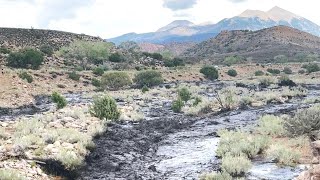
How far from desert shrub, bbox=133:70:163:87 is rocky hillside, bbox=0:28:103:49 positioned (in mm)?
37418

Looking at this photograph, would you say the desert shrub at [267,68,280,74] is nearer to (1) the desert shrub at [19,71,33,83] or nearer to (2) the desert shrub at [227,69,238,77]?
(2) the desert shrub at [227,69,238,77]

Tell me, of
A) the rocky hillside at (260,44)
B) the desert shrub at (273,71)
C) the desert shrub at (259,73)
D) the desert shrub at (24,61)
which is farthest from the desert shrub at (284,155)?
the rocky hillside at (260,44)

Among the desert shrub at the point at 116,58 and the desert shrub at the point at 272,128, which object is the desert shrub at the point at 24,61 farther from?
the desert shrub at the point at 272,128

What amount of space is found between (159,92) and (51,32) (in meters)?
68.6

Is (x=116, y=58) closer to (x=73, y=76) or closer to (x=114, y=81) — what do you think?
(x=73, y=76)

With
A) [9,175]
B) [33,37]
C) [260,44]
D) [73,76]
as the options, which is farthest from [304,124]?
[260,44]

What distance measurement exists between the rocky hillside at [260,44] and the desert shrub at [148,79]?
70.0 m

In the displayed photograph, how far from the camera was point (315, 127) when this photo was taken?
20.4 meters

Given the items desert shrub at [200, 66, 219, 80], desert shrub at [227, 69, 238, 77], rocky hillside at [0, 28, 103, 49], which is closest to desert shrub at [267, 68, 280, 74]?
desert shrub at [227, 69, 238, 77]

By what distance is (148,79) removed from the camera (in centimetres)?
6406

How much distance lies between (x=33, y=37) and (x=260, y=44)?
7609cm

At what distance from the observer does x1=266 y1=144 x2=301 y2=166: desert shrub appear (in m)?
16.3

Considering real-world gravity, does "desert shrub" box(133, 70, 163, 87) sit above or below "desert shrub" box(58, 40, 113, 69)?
below

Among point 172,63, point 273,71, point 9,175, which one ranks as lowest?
point 273,71
